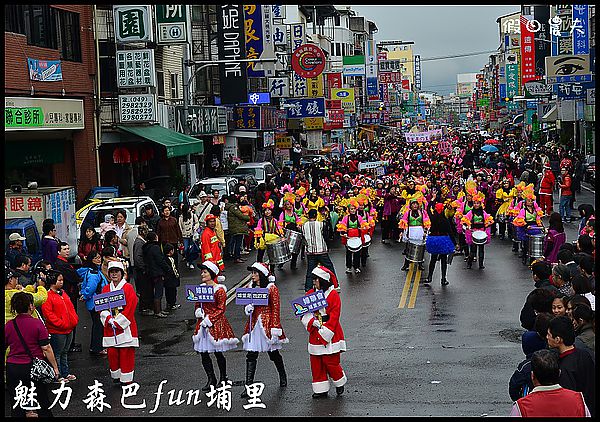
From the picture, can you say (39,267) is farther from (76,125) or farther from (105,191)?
(76,125)

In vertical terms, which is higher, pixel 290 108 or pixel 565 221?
pixel 290 108

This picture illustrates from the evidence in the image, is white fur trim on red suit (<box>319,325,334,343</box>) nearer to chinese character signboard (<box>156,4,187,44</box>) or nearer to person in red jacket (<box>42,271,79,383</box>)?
person in red jacket (<box>42,271,79,383</box>)

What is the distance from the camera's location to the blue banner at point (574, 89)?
1547 inches

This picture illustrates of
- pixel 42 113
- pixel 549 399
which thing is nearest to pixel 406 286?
pixel 549 399

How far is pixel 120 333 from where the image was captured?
39.7ft

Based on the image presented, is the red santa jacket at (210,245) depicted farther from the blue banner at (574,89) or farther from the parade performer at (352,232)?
the blue banner at (574,89)

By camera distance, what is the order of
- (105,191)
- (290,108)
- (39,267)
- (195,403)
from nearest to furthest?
(195,403) < (39,267) < (105,191) < (290,108)

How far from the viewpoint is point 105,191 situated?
27.2 m

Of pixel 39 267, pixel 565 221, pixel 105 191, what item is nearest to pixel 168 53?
pixel 105 191

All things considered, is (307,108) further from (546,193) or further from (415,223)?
(415,223)

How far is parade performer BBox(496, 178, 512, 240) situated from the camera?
24.6 metres

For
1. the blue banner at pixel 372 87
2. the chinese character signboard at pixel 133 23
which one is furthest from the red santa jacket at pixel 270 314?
the blue banner at pixel 372 87

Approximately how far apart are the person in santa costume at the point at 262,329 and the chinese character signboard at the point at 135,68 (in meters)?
20.3

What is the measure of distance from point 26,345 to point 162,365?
132 inches
